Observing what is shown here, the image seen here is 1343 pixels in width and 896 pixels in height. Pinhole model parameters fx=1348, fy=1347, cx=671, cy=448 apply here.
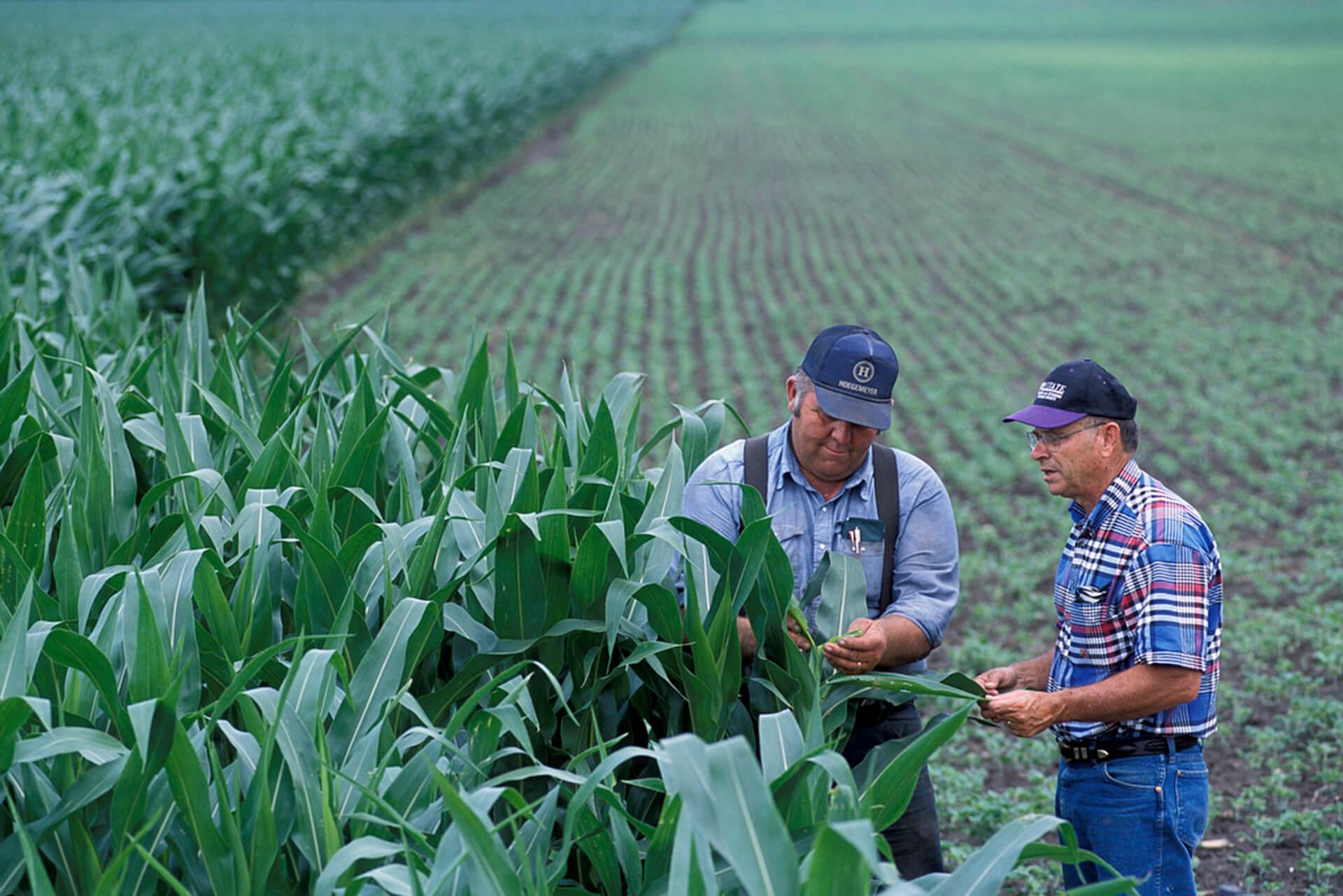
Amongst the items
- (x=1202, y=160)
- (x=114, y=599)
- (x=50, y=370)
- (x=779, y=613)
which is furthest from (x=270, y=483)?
(x=1202, y=160)

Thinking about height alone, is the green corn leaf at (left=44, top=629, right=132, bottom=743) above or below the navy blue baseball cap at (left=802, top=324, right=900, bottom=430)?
below

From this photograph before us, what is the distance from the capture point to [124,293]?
226 inches

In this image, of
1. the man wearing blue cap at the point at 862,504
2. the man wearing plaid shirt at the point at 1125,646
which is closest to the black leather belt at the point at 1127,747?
the man wearing plaid shirt at the point at 1125,646

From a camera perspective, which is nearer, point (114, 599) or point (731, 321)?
point (114, 599)

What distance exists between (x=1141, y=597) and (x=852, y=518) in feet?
2.12

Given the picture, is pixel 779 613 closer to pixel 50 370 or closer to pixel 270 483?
pixel 270 483

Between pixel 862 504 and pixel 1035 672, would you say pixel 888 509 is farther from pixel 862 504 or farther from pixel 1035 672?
pixel 1035 672

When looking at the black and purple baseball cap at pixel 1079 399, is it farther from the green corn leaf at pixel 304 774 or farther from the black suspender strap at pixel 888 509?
the green corn leaf at pixel 304 774

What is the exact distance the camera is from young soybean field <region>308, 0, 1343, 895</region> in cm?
516

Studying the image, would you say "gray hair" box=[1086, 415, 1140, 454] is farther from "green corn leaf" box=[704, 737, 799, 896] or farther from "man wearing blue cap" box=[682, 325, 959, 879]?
"green corn leaf" box=[704, 737, 799, 896]

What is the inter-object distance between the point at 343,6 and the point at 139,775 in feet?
217

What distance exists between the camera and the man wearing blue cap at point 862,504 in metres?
2.97

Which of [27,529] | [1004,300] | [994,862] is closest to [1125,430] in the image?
[994,862]

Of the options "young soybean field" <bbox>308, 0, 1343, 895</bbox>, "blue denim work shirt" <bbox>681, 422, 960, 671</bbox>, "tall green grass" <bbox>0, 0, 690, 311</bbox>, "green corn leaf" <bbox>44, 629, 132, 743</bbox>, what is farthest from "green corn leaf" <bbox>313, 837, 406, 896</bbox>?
"tall green grass" <bbox>0, 0, 690, 311</bbox>
